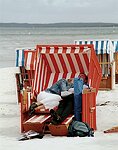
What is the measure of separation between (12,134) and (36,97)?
60.7 inches

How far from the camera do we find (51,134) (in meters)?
8.84

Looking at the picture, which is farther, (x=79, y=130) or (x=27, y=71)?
(x=27, y=71)

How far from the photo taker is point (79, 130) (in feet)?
27.9

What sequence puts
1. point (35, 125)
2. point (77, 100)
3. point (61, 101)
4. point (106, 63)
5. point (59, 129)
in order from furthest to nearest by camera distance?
point (106, 63), point (61, 101), point (77, 100), point (35, 125), point (59, 129)

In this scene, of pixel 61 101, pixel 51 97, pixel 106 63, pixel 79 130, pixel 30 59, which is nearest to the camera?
pixel 79 130

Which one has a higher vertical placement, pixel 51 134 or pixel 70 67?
pixel 70 67

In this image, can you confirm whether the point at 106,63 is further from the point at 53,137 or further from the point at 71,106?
the point at 53,137

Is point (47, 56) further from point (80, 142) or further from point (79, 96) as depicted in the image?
point (80, 142)

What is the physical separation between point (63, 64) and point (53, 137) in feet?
12.9

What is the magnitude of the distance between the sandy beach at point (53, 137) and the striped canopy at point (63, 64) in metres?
0.77

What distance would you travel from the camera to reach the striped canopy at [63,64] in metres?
11.2

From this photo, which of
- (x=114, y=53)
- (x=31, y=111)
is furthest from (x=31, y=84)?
(x=114, y=53)

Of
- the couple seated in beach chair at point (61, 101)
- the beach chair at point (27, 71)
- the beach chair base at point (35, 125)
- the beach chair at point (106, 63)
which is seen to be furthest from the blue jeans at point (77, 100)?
the beach chair at point (106, 63)

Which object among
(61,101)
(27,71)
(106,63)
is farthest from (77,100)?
(106,63)
